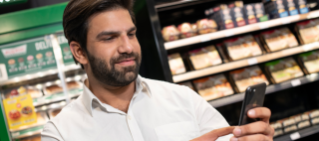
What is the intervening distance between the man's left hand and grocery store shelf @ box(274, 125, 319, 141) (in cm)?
193

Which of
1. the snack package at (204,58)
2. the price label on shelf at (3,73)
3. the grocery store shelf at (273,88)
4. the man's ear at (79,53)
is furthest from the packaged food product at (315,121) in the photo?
the price label on shelf at (3,73)

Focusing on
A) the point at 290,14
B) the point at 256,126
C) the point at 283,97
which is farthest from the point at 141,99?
the point at 283,97

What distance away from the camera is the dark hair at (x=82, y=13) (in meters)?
1.16

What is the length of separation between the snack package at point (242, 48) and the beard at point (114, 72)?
66.5 inches

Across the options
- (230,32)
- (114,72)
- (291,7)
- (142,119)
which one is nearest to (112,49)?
(114,72)

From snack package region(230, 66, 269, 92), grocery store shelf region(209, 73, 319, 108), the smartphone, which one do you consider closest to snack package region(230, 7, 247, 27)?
snack package region(230, 66, 269, 92)

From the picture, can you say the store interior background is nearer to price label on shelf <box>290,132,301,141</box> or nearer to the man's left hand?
price label on shelf <box>290,132,301,141</box>

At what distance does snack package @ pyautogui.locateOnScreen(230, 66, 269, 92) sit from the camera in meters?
2.59

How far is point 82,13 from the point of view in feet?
3.87

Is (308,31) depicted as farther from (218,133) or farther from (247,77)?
(218,133)

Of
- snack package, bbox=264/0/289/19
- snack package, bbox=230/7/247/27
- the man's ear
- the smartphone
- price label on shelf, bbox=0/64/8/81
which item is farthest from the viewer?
snack package, bbox=264/0/289/19

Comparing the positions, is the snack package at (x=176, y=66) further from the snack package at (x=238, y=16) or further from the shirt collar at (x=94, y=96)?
the shirt collar at (x=94, y=96)

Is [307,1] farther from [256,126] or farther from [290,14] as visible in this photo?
[256,126]

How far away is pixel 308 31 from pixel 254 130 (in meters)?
2.51
